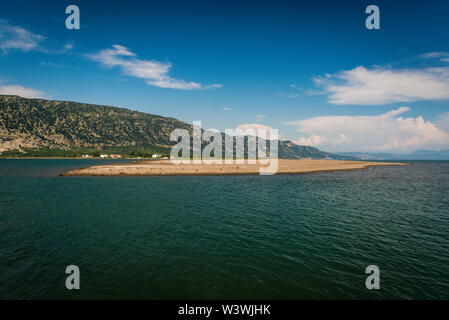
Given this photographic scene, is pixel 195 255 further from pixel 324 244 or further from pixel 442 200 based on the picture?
pixel 442 200

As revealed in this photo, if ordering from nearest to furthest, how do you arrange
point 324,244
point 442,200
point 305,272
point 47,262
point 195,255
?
point 305,272 < point 47,262 < point 195,255 < point 324,244 < point 442,200

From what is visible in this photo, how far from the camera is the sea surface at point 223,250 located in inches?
508

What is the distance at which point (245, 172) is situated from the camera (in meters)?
82.1

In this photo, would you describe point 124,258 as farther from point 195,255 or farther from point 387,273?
point 387,273

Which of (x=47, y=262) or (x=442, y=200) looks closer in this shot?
(x=47, y=262)

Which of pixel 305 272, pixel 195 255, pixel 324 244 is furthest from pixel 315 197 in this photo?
pixel 195 255

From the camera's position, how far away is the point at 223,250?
1814 centimetres

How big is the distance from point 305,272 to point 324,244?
19.5ft

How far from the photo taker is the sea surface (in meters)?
12.9
